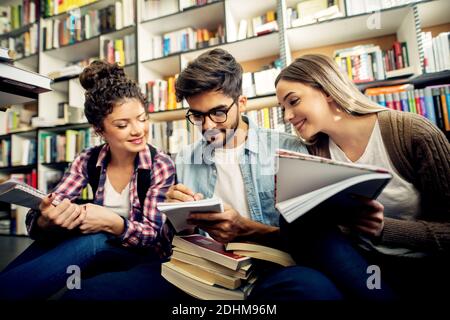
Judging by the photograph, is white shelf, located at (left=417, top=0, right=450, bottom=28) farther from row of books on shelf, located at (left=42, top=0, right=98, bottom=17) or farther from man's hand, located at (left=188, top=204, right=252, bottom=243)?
row of books on shelf, located at (left=42, top=0, right=98, bottom=17)

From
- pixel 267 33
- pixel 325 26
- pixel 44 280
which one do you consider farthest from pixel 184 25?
pixel 44 280

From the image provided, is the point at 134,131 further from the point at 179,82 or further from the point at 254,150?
the point at 254,150

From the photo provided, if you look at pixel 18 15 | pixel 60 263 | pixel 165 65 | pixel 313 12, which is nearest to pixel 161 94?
pixel 165 65

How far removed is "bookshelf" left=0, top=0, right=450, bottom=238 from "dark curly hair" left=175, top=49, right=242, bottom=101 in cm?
61

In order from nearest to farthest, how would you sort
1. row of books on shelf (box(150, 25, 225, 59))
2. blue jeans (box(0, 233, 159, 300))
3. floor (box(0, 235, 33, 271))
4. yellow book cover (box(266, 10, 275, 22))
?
blue jeans (box(0, 233, 159, 300)) → floor (box(0, 235, 33, 271)) → yellow book cover (box(266, 10, 275, 22)) → row of books on shelf (box(150, 25, 225, 59))

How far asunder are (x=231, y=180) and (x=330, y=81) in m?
0.48

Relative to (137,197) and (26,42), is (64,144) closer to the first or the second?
(26,42)

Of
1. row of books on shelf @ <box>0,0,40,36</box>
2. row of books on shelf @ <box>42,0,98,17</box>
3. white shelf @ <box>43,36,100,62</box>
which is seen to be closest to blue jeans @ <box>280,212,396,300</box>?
white shelf @ <box>43,36,100,62</box>

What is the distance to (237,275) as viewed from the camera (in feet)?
2.02

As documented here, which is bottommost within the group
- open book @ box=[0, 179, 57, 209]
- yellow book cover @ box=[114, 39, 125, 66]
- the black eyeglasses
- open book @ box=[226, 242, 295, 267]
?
open book @ box=[226, 242, 295, 267]

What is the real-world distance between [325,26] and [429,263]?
5.03ft

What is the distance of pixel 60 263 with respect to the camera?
0.72 metres

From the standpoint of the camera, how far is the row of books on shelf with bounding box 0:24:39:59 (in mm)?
2572

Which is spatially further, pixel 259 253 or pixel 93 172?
pixel 93 172
